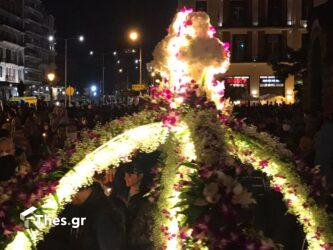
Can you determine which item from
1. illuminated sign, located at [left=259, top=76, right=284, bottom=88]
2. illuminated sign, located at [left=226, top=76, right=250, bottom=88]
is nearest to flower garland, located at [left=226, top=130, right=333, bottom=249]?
illuminated sign, located at [left=226, top=76, right=250, bottom=88]

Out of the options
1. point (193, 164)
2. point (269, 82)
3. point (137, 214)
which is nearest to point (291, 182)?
point (193, 164)

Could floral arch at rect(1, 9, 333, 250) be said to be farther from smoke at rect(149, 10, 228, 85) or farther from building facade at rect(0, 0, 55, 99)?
building facade at rect(0, 0, 55, 99)

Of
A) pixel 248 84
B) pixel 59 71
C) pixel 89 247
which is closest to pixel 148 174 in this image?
pixel 89 247

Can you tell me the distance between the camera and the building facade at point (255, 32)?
62.5m

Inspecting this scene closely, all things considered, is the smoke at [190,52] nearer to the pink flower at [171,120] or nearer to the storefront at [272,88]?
the pink flower at [171,120]

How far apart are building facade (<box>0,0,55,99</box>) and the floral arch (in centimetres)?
7676

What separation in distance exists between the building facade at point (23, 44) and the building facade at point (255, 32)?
26.7 meters

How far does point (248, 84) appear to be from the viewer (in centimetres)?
6269

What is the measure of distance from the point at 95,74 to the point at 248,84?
59393 millimetres

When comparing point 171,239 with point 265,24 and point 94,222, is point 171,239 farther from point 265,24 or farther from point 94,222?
point 265,24

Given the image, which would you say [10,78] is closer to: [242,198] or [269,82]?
[269,82]

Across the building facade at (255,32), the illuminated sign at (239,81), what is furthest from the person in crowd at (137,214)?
the building facade at (255,32)

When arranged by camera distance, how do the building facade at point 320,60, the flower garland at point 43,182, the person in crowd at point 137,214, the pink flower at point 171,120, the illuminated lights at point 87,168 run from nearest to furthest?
the flower garland at point 43,182 → the illuminated lights at point 87,168 → the pink flower at point 171,120 → the person in crowd at point 137,214 → the building facade at point 320,60

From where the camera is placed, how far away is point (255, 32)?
207ft
